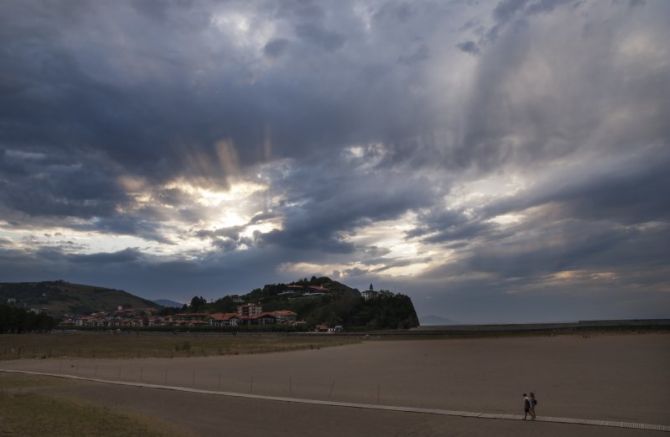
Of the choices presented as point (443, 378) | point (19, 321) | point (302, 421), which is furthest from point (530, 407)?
point (19, 321)

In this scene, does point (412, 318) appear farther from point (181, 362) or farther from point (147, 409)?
point (147, 409)

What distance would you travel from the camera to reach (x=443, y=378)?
3562 cm

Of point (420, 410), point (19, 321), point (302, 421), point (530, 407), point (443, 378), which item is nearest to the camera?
point (530, 407)

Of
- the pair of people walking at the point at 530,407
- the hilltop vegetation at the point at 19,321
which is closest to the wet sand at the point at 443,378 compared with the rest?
the pair of people walking at the point at 530,407

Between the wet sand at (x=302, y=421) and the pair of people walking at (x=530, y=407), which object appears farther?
the pair of people walking at (x=530, y=407)

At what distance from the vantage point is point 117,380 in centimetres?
3466

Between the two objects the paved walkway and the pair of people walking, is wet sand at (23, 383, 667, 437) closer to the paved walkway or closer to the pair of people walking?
the pair of people walking

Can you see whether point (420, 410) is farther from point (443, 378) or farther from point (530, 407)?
point (443, 378)

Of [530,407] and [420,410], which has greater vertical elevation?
[530,407]

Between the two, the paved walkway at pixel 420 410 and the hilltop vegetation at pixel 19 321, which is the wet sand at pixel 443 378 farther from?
the hilltop vegetation at pixel 19 321

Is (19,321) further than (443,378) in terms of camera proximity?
Yes

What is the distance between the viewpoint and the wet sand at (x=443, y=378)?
24.8 m

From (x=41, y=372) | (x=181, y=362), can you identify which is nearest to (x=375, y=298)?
(x=181, y=362)

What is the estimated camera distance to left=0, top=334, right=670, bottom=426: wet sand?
2484 cm
